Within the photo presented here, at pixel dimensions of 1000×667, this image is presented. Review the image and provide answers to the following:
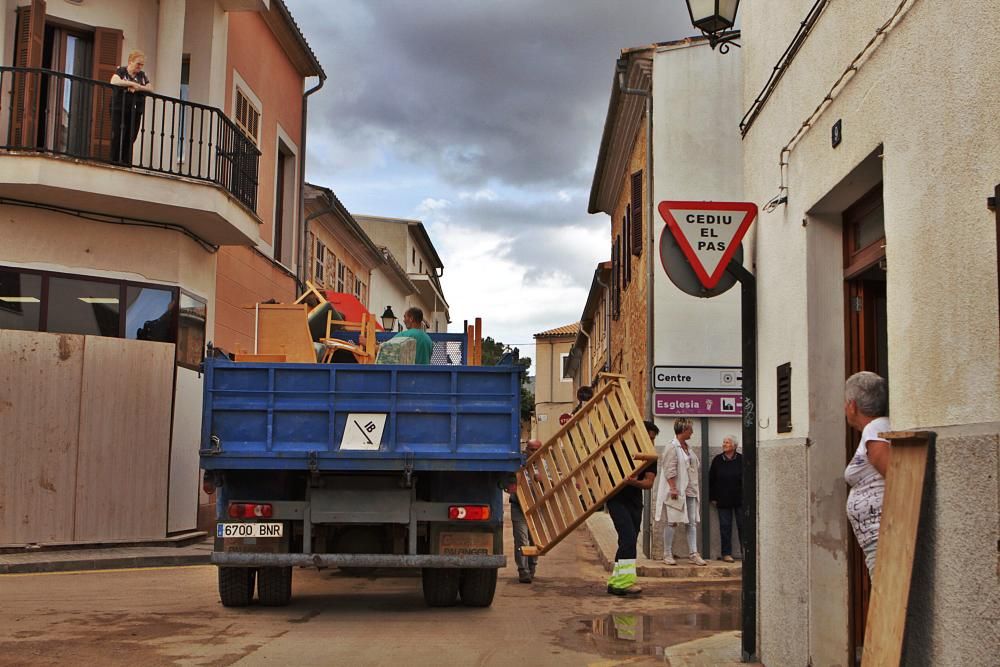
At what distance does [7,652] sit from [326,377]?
3192 millimetres

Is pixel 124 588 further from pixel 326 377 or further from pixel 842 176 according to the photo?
pixel 842 176

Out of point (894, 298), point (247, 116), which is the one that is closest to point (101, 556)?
point (247, 116)

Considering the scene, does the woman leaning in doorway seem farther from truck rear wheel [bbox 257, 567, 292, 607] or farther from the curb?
the curb

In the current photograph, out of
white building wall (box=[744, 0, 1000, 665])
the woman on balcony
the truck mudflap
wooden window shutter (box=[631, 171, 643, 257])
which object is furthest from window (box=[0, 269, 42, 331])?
white building wall (box=[744, 0, 1000, 665])

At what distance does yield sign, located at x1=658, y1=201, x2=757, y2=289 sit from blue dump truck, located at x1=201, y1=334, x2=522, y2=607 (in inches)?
104

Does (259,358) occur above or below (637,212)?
below

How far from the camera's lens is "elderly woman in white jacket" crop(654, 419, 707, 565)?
555 inches

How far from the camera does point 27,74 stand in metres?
14.2

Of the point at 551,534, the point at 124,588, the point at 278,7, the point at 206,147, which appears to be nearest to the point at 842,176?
the point at 551,534

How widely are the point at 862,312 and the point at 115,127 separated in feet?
38.3

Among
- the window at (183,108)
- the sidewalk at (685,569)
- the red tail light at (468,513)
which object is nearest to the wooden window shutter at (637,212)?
the sidewalk at (685,569)

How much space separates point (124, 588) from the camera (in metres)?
11.6

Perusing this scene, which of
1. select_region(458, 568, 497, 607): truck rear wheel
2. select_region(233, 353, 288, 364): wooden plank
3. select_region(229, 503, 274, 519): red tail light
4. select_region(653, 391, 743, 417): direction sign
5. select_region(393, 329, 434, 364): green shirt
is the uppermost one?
select_region(393, 329, 434, 364): green shirt

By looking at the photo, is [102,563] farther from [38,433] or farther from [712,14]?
[712,14]
